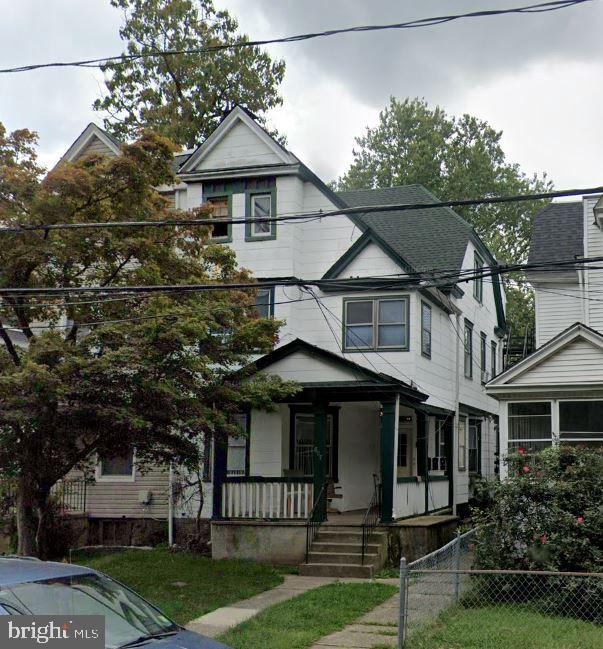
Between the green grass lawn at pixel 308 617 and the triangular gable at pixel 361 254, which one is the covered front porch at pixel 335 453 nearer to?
the green grass lawn at pixel 308 617

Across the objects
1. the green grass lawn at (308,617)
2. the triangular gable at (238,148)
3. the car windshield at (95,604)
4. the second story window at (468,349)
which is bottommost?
the green grass lawn at (308,617)

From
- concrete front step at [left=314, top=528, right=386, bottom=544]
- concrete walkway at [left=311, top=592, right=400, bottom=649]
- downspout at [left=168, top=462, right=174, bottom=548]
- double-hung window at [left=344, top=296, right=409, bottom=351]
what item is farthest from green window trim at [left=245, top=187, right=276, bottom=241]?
concrete walkway at [left=311, top=592, right=400, bottom=649]

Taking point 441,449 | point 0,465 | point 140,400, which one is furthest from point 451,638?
point 441,449

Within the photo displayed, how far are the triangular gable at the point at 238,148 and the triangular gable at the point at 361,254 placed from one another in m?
2.65

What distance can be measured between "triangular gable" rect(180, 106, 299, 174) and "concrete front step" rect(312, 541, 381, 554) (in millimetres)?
9559

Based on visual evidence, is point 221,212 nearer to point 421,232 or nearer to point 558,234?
point 421,232

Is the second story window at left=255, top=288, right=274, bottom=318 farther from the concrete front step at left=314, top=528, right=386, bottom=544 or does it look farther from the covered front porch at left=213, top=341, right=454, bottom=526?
the concrete front step at left=314, top=528, right=386, bottom=544

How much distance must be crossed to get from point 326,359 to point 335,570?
14.8ft

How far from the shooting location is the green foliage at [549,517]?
12812 millimetres

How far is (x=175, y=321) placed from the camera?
1520 centimetres

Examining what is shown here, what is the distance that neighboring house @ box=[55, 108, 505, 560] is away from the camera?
18922 mm

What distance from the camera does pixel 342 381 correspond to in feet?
62.0

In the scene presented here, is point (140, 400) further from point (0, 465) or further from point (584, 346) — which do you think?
point (584, 346)

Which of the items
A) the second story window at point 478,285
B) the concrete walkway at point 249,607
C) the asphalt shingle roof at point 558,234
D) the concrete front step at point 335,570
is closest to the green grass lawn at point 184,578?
the concrete walkway at point 249,607
